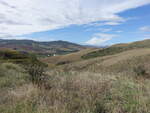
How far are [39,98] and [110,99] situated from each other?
66.1 inches

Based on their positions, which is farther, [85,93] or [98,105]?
[85,93]

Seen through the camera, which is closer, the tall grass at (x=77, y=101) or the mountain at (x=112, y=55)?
the tall grass at (x=77, y=101)

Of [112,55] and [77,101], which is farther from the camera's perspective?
[112,55]

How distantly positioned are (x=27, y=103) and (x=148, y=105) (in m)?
2.56

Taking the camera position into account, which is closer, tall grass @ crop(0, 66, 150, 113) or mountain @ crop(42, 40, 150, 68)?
tall grass @ crop(0, 66, 150, 113)

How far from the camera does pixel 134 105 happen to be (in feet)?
10.7

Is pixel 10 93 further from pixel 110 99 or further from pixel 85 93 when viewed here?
pixel 110 99

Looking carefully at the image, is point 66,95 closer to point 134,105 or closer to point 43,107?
point 43,107

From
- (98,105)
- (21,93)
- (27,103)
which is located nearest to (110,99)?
(98,105)

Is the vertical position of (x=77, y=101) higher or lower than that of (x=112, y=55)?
higher

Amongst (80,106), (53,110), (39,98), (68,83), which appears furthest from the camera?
(68,83)

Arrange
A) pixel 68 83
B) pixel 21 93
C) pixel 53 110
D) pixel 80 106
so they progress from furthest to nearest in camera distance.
Answer: pixel 68 83 < pixel 21 93 < pixel 80 106 < pixel 53 110

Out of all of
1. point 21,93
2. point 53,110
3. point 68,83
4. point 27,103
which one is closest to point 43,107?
point 53,110

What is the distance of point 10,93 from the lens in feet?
13.2
